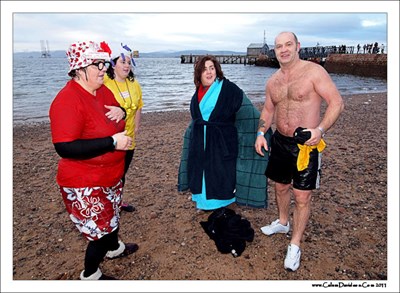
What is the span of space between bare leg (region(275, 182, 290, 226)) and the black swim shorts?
0.19 metres

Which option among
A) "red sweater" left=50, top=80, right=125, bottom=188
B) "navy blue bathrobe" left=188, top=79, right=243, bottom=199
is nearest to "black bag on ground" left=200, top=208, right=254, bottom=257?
"navy blue bathrobe" left=188, top=79, right=243, bottom=199

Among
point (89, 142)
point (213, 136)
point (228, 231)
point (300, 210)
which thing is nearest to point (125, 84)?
point (213, 136)

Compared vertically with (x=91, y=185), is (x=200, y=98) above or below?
above

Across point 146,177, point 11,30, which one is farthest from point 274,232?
point 11,30

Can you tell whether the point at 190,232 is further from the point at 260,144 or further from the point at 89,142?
the point at 89,142

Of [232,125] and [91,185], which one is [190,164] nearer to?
[232,125]

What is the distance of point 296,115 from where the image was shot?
10.5 feet

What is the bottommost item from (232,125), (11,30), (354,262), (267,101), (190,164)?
(354,262)

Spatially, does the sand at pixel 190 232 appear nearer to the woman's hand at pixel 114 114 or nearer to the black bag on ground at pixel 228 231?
the black bag on ground at pixel 228 231

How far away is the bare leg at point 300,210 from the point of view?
320 centimetres

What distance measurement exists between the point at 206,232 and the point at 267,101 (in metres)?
1.80

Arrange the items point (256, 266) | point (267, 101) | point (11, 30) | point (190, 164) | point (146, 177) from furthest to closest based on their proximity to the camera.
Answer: point (146, 177) → point (190, 164) → point (267, 101) → point (256, 266) → point (11, 30)

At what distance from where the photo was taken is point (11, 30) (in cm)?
303

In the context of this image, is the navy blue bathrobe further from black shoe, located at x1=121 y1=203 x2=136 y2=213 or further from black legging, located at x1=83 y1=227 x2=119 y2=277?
black legging, located at x1=83 y1=227 x2=119 y2=277
